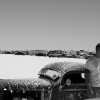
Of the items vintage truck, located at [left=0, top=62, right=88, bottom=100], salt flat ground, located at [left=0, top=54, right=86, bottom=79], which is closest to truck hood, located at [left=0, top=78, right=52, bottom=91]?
vintage truck, located at [left=0, top=62, right=88, bottom=100]

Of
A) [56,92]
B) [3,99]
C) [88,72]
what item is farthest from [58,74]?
[3,99]

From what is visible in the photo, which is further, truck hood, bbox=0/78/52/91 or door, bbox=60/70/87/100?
door, bbox=60/70/87/100

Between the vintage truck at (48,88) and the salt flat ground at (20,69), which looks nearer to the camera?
the vintage truck at (48,88)

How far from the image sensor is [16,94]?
498 centimetres

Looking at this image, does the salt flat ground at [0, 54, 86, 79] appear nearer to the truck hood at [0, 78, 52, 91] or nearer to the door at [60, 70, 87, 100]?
the truck hood at [0, 78, 52, 91]

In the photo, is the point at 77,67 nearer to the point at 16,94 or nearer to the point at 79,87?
the point at 79,87

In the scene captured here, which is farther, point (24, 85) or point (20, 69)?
point (20, 69)

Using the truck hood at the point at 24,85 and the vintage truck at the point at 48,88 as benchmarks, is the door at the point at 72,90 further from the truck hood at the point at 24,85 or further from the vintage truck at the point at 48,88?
the truck hood at the point at 24,85

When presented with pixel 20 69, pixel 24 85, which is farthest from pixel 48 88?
pixel 20 69

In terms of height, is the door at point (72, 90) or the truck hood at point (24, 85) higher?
the truck hood at point (24, 85)

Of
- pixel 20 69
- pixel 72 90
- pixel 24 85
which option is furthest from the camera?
pixel 20 69

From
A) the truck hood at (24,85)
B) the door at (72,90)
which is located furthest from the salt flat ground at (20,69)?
the door at (72,90)

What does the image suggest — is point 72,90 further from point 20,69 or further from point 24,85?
point 20,69

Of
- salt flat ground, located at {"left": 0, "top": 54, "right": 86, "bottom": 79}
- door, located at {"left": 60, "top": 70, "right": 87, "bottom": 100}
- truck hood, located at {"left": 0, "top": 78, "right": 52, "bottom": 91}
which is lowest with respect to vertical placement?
salt flat ground, located at {"left": 0, "top": 54, "right": 86, "bottom": 79}
